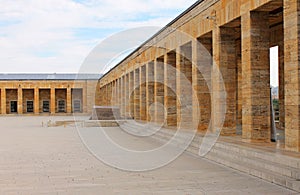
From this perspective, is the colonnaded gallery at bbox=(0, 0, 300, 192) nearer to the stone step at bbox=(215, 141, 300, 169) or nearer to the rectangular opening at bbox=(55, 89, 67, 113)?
the stone step at bbox=(215, 141, 300, 169)

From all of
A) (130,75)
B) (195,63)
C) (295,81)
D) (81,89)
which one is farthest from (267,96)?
(81,89)

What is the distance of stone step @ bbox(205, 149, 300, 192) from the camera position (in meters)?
6.91

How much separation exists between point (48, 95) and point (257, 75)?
49.1 meters

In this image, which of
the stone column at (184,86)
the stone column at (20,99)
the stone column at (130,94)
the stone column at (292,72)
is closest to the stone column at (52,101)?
the stone column at (20,99)

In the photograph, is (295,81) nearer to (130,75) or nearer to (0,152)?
(0,152)

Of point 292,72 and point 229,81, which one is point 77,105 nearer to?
point 229,81

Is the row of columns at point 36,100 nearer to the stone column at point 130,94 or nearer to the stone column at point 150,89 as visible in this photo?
the stone column at point 130,94

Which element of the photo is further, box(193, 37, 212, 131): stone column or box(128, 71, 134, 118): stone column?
box(128, 71, 134, 118): stone column

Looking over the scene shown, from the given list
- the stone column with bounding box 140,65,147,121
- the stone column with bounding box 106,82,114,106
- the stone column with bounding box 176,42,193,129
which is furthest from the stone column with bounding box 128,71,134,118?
the stone column with bounding box 176,42,193,129

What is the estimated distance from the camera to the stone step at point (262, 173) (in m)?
6.91

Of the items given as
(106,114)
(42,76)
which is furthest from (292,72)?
(42,76)

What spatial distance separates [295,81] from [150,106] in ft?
51.4

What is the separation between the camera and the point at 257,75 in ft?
35.9

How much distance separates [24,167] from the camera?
391 inches
